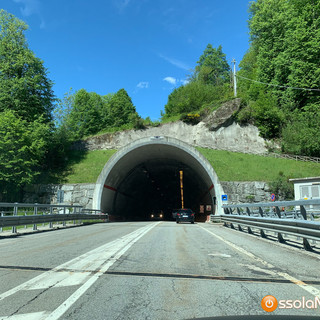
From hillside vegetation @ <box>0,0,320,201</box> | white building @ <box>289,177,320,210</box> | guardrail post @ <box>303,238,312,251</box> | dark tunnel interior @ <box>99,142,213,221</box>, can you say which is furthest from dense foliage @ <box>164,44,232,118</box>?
guardrail post @ <box>303,238,312,251</box>

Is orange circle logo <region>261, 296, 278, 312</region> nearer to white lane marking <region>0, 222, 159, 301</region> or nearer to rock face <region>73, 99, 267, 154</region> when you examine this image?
white lane marking <region>0, 222, 159, 301</region>

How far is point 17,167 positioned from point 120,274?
102 feet

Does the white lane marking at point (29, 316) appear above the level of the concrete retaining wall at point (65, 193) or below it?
below

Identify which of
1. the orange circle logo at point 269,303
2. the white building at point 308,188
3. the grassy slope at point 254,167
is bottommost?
the orange circle logo at point 269,303

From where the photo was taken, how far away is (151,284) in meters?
4.78

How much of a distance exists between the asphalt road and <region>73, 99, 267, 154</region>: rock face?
153 feet

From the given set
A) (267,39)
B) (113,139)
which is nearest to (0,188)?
(113,139)

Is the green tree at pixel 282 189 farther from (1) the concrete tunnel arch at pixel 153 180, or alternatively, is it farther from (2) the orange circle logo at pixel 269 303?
(2) the orange circle logo at pixel 269 303

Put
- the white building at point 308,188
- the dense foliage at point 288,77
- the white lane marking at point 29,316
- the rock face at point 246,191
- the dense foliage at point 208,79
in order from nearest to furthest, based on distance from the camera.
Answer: the white lane marking at point 29,316 → the white building at point 308,188 → the rock face at point 246,191 → the dense foliage at point 288,77 → the dense foliage at point 208,79

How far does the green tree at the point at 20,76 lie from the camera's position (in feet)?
133

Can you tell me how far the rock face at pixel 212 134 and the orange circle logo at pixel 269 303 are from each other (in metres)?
49.1

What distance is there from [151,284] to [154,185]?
48.3 metres

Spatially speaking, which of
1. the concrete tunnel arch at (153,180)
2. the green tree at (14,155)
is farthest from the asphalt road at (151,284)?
the green tree at (14,155)

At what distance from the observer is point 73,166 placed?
43.4 metres
